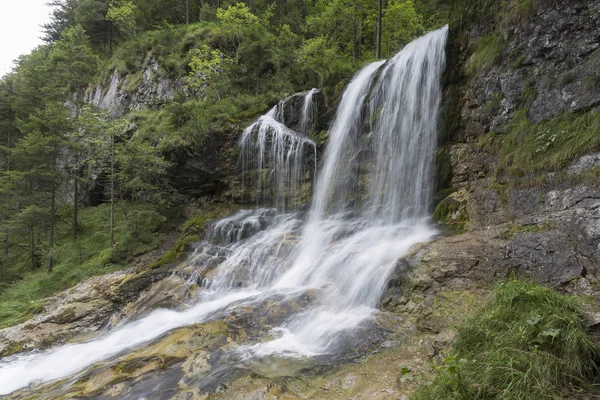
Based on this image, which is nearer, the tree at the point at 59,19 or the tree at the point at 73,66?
the tree at the point at 73,66

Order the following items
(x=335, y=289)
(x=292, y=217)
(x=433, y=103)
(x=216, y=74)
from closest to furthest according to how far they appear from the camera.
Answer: (x=335, y=289) < (x=433, y=103) < (x=292, y=217) < (x=216, y=74)

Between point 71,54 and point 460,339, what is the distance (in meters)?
30.6

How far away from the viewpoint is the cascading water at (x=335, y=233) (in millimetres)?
6125

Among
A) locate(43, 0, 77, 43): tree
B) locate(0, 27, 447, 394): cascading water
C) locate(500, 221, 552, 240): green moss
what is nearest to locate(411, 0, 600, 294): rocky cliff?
locate(500, 221, 552, 240): green moss

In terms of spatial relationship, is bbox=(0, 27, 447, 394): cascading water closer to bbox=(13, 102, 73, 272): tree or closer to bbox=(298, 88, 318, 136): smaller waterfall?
bbox=(298, 88, 318, 136): smaller waterfall

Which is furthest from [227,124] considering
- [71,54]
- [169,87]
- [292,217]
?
[71,54]

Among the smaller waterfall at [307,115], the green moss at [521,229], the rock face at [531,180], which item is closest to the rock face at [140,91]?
the smaller waterfall at [307,115]

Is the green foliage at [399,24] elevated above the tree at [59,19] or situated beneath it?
situated beneath

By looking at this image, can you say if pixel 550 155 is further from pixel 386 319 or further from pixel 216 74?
pixel 216 74

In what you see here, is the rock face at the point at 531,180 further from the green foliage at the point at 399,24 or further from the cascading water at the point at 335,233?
the green foliage at the point at 399,24

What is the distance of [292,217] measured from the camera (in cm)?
1248

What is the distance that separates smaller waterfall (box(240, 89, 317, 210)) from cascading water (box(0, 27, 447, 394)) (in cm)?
9

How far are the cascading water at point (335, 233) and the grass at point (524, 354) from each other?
227cm

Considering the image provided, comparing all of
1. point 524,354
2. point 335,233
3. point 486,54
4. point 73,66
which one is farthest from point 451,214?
point 73,66
